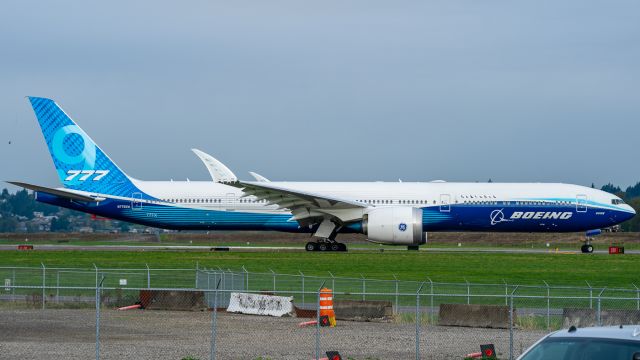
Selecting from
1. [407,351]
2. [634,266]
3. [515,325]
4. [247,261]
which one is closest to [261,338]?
[407,351]

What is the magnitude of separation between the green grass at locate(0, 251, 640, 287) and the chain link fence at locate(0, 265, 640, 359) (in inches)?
204

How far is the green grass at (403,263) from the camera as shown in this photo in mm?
40500

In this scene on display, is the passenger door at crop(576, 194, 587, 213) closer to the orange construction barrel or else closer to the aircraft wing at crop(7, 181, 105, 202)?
the aircraft wing at crop(7, 181, 105, 202)

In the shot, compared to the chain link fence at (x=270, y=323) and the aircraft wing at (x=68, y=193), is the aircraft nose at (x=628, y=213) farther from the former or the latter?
the aircraft wing at (x=68, y=193)

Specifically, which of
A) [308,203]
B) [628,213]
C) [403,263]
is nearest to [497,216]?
[628,213]

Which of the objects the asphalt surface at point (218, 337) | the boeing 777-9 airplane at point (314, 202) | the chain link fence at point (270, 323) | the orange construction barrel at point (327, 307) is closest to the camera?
the asphalt surface at point (218, 337)

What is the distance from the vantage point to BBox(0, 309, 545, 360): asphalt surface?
66.8 ft

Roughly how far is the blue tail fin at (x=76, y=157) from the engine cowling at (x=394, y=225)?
42.4ft

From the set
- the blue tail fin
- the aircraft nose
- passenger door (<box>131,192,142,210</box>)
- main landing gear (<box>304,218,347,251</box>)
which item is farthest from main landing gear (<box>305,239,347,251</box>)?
the aircraft nose

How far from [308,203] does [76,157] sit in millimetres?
13038

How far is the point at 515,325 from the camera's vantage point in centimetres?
2633

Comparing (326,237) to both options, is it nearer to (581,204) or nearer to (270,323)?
(581,204)

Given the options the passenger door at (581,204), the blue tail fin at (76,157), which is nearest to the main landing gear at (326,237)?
the blue tail fin at (76,157)

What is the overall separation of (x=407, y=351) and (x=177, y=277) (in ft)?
50.2
